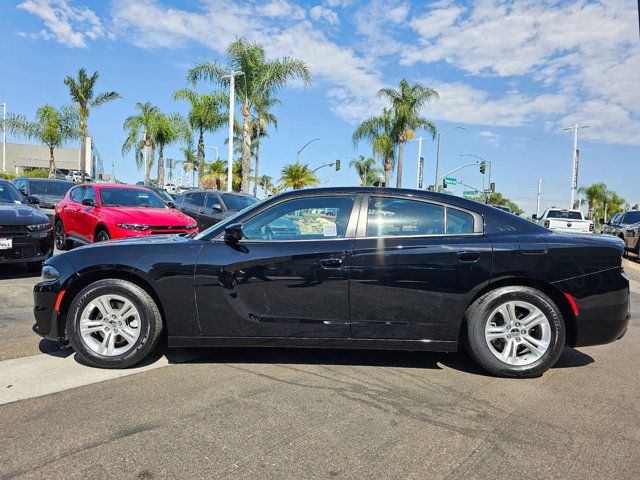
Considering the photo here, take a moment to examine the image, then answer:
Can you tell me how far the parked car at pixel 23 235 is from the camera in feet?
23.3

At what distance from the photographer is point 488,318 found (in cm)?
394

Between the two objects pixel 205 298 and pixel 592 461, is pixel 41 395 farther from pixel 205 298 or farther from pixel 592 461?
→ pixel 592 461

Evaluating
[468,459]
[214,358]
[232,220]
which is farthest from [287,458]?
[232,220]

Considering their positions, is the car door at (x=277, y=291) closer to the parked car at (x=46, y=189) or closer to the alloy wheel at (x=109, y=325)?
the alloy wheel at (x=109, y=325)

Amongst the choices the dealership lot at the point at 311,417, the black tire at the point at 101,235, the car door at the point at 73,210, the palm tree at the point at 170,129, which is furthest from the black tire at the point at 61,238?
the palm tree at the point at 170,129

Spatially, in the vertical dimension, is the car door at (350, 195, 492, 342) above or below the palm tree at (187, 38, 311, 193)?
below

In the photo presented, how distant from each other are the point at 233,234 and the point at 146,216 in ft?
19.6

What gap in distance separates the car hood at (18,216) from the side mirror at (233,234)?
16.1 feet

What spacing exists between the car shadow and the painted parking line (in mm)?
4212

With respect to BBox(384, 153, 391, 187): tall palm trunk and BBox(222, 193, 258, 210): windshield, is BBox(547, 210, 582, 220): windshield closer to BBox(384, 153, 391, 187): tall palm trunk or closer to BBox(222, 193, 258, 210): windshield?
BBox(384, 153, 391, 187): tall palm trunk

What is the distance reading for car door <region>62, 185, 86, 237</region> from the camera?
10.3m

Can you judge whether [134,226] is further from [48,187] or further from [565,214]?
[565,214]

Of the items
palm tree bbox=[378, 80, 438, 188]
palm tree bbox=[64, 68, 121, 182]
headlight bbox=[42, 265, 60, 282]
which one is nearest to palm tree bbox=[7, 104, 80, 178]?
Answer: palm tree bbox=[64, 68, 121, 182]

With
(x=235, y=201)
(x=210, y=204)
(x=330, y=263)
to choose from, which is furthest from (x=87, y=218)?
(x=330, y=263)
